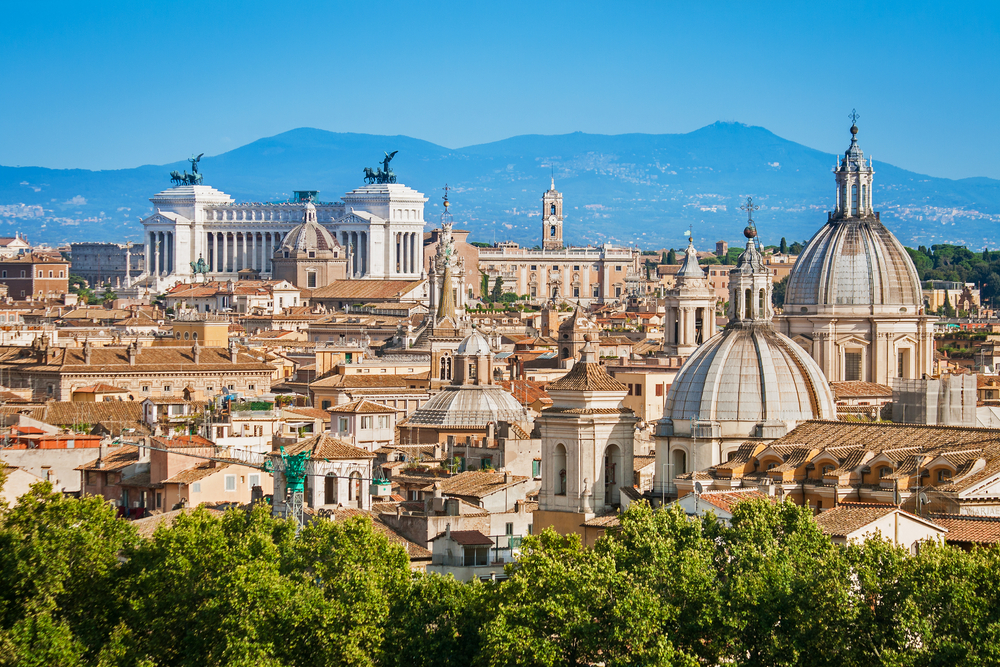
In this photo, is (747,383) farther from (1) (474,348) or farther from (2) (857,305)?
(1) (474,348)

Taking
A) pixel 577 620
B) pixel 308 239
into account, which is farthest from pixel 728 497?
pixel 308 239

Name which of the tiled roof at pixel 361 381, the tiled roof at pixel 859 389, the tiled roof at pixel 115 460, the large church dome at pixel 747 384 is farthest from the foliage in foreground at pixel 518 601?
the tiled roof at pixel 361 381

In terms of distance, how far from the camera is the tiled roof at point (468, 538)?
35219 millimetres

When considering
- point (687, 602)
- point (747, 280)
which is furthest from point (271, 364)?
point (687, 602)

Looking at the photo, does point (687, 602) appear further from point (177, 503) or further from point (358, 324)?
point (358, 324)

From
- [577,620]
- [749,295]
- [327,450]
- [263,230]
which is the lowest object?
[577,620]

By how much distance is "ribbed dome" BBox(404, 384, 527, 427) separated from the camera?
59094 millimetres

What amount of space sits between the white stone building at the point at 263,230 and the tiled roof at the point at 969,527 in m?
136

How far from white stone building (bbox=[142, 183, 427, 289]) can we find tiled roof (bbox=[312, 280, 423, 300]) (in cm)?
2534

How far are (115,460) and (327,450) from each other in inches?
250

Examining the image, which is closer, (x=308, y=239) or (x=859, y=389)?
(x=859, y=389)

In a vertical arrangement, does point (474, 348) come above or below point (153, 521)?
above

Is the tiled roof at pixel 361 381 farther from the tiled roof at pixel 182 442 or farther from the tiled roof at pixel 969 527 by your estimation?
the tiled roof at pixel 969 527

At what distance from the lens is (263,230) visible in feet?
596
